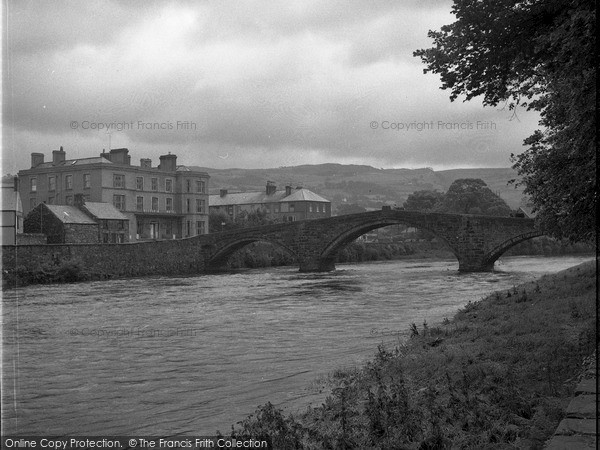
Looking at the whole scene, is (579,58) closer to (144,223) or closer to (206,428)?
(206,428)

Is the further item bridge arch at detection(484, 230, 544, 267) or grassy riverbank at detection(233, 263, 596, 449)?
bridge arch at detection(484, 230, 544, 267)

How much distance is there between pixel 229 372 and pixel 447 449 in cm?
733

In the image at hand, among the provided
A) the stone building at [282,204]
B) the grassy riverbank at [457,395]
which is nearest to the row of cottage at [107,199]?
the stone building at [282,204]

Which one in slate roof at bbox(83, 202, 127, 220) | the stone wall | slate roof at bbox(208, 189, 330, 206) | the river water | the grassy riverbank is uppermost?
slate roof at bbox(208, 189, 330, 206)

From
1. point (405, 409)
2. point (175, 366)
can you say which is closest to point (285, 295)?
point (175, 366)

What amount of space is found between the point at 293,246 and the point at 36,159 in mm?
32333

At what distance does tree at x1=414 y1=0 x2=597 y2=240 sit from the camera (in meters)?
8.35

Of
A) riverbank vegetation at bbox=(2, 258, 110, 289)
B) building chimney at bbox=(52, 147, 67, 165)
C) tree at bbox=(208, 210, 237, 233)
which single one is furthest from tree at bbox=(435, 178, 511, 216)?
riverbank vegetation at bbox=(2, 258, 110, 289)

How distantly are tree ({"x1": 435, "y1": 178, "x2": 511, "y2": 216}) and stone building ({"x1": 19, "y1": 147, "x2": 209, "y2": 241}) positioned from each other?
1518 inches

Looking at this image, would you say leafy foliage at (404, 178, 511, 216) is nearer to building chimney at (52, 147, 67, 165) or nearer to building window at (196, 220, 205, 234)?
building window at (196, 220, 205, 234)

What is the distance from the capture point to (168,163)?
77500mm

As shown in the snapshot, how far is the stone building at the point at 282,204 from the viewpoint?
357ft

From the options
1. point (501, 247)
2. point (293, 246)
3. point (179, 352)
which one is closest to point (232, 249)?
point (293, 246)

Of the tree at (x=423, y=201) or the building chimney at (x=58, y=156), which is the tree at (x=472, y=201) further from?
the building chimney at (x=58, y=156)
